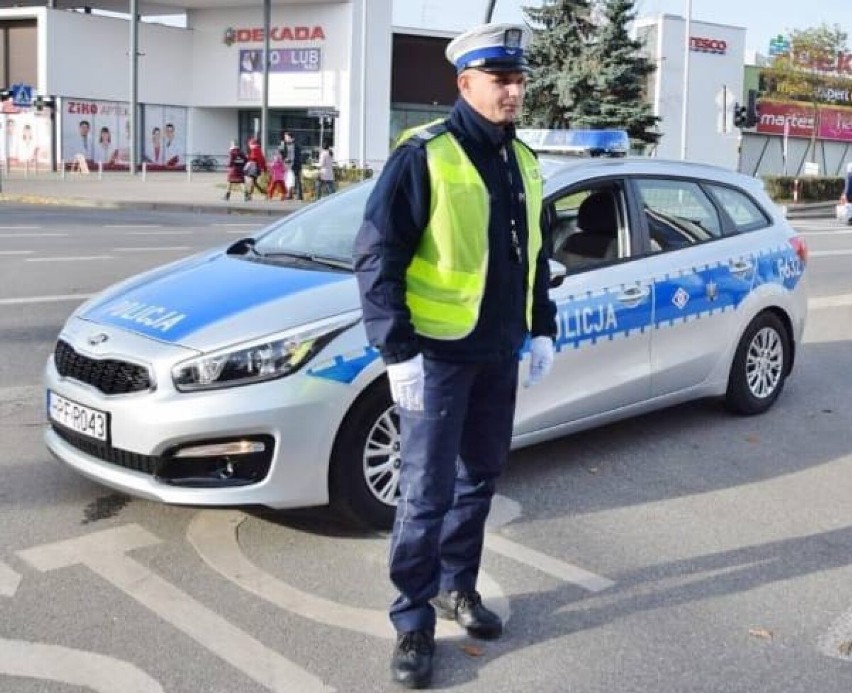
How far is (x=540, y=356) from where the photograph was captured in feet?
11.8

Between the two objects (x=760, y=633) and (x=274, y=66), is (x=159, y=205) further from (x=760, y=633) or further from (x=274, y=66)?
(x=274, y=66)

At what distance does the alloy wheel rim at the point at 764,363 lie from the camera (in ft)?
21.3

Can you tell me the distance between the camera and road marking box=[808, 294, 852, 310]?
11445 millimetres

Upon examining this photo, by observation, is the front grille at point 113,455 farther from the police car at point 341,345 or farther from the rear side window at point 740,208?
the rear side window at point 740,208

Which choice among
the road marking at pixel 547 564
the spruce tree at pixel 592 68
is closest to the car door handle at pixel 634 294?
the road marking at pixel 547 564

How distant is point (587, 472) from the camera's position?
5.47 metres

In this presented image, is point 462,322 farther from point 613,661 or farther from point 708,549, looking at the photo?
point 708,549

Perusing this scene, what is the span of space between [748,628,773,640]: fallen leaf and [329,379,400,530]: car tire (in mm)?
1461

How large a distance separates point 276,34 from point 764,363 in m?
48.0

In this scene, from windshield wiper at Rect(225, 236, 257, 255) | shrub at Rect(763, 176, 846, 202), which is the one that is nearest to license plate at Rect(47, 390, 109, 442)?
windshield wiper at Rect(225, 236, 257, 255)

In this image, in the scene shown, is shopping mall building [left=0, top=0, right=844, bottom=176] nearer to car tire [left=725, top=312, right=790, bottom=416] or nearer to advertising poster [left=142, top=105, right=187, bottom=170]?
advertising poster [left=142, top=105, right=187, bottom=170]

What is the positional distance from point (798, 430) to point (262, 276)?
3.42m

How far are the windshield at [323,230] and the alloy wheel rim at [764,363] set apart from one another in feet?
8.14

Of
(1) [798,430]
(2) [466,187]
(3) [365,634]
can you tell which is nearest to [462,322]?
(2) [466,187]
